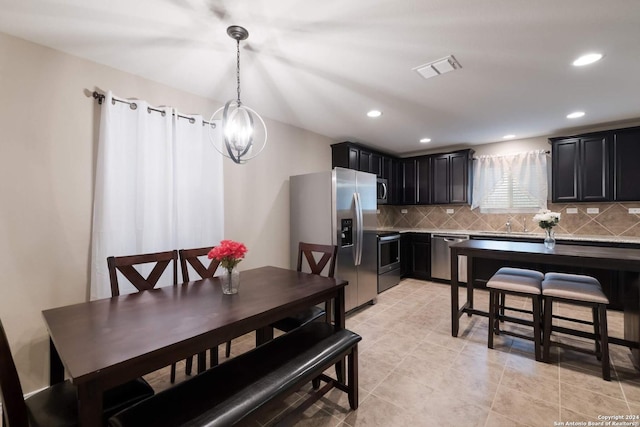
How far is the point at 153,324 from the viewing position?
4.27 feet

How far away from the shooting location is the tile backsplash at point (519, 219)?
12.5 feet

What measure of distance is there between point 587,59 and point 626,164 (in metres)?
2.42

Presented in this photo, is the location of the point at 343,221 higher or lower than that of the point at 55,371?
higher

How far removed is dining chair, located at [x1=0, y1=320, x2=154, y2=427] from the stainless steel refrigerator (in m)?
2.22

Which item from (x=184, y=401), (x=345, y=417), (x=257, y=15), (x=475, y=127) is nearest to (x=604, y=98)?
(x=475, y=127)

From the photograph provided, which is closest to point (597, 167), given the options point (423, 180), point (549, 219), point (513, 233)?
point (513, 233)

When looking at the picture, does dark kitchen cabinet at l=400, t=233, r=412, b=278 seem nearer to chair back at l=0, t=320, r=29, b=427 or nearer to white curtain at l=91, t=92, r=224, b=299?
white curtain at l=91, t=92, r=224, b=299

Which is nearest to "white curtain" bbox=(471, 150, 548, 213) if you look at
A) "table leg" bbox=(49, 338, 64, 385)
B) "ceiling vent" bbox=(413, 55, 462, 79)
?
"ceiling vent" bbox=(413, 55, 462, 79)

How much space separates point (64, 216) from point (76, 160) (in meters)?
0.43

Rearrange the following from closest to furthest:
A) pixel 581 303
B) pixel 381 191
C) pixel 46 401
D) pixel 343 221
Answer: pixel 46 401
pixel 581 303
pixel 343 221
pixel 381 191

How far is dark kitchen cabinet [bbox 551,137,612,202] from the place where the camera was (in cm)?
364

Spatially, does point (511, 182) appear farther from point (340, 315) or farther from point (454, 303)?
point (340, 315)

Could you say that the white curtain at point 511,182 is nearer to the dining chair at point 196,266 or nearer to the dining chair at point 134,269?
the dining chair at point 196,266

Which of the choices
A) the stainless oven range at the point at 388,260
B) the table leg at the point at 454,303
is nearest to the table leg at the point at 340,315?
the table leg at the point at 454,303
